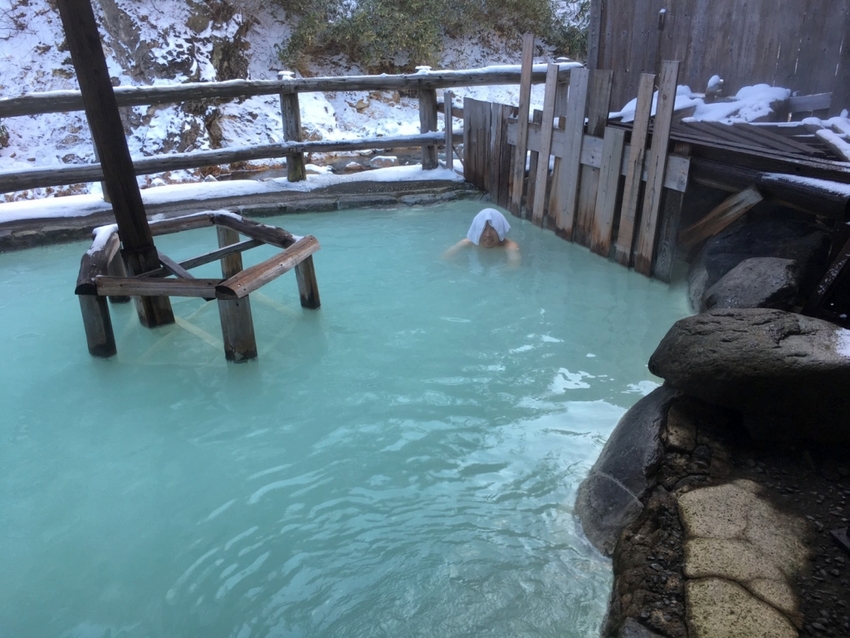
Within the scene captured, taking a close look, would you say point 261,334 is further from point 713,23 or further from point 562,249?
point 713,23

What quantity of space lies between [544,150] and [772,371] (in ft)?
15.7

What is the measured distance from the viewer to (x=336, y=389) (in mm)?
4465

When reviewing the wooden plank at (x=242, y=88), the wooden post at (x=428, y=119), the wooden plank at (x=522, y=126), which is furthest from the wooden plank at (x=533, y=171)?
the wooden post at (x=428, y=119)

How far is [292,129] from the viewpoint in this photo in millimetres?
9406

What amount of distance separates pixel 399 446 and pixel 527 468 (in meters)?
0.76

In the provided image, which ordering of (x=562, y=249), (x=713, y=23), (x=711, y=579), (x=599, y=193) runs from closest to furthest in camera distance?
(x=711, y=579) → (x=599, y=193) → (x=562, y=249) → (x=713, y=23)

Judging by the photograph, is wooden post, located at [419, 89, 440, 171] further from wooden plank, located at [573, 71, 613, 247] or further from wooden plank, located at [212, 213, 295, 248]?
wooden plank, located at [212, 213, 295, 248]

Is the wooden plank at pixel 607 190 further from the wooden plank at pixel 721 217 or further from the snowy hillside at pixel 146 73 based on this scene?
the snowy hillside at pixel 146 73

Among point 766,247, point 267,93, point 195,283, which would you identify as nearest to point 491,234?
point 766,247

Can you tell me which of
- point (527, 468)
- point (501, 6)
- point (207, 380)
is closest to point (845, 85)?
point (527, 468)

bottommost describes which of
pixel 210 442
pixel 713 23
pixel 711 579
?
pixel 210 442

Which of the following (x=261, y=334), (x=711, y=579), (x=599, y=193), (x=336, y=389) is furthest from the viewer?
(x=599, y=193)

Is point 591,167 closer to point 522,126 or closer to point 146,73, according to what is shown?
point 522,126

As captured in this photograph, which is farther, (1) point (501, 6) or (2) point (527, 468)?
(1) point (501, 6)
